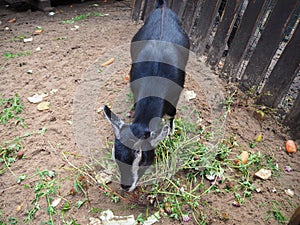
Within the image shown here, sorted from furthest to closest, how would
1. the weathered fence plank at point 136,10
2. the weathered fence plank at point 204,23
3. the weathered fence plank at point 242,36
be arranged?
the weathered fence plank at point 136,10, the weathered fence plank at point 204,23, the weathered fence plank at point 242,36

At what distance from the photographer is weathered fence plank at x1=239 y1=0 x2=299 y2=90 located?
10.9 ft

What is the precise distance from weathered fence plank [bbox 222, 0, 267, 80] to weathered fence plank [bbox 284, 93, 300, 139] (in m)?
1.02

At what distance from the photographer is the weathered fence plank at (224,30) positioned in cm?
387

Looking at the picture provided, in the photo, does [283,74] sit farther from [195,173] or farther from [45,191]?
[45,191]

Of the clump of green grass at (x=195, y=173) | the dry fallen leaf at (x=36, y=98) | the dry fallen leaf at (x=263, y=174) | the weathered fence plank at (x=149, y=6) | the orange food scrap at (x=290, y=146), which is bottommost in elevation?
the dry fallen leaf at (x=36, y=98)

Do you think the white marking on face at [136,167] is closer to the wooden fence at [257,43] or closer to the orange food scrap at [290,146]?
the orange food scrap at [290,146]

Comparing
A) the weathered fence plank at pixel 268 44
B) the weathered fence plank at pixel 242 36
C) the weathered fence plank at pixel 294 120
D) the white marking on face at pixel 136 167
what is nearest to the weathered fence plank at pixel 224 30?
the weathered fence plank at pixel 242 36

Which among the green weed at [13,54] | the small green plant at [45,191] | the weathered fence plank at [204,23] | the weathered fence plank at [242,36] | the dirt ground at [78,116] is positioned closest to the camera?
the small green plant at [45,191]

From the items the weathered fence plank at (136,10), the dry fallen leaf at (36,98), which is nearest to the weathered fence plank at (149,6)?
the weathered fence plank at (136,10)

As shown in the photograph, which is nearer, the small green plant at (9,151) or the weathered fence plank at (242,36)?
the small green plant at (9,151)

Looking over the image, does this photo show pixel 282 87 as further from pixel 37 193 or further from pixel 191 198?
pixel 37 193

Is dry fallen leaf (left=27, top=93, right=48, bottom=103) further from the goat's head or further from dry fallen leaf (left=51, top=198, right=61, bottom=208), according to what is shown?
the goat's head

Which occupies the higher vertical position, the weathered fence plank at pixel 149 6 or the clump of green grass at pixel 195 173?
the weathered fence plank at pixel 149 6

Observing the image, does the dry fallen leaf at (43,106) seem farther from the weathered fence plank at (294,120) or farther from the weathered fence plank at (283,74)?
the weathered fence plank at (294,120)
